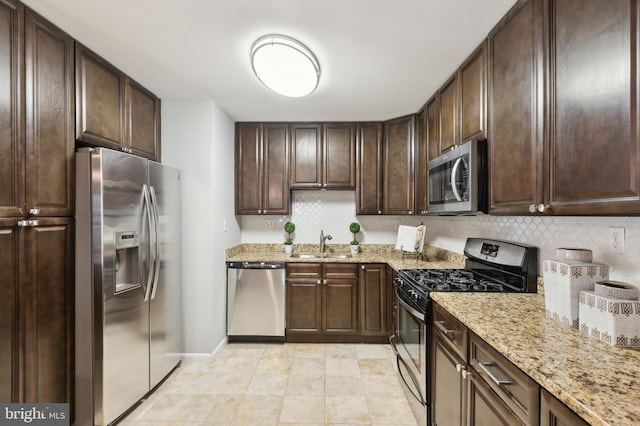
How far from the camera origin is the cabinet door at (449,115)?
7.01 ft

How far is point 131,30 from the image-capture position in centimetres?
170

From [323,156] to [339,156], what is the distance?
7.3 inches

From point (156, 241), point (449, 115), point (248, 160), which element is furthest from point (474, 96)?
point (156, 241)

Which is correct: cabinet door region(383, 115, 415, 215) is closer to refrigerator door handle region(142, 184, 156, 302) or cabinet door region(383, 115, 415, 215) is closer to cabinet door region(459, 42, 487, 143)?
cabinet door region(459, 42, 487, 143)

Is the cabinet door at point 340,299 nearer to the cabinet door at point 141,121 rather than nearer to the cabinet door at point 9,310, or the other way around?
the cabinet door at point 141,121

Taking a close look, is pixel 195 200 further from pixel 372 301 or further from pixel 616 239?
pixel 616 239

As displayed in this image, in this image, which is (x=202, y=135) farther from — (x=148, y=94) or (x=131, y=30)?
(x=131, y=30)

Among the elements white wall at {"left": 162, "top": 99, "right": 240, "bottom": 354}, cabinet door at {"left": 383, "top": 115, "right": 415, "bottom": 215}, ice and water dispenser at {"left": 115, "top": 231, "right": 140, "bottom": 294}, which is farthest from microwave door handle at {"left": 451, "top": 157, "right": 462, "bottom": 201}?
ice and water dispenser at {"left": 115, "top": 231, "right": 140, "bottom": 294}

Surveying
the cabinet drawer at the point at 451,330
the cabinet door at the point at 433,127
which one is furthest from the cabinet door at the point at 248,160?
the cabinet drawer at the point at 451,330

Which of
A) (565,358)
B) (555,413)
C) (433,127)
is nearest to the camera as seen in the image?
(555,413)

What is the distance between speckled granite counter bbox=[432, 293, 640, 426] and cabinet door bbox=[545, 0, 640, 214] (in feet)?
1.56

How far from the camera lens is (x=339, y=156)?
337cm

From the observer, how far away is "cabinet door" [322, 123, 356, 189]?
3355mm

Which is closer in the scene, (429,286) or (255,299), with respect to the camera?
(429,286)
